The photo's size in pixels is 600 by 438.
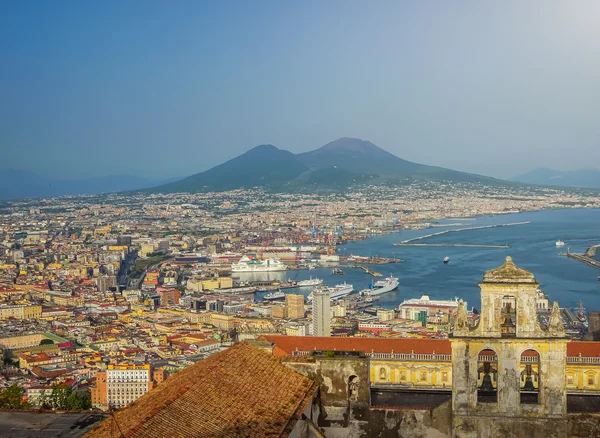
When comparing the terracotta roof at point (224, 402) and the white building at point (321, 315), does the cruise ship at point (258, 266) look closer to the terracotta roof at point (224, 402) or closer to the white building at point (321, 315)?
the white building at point (321, 315)

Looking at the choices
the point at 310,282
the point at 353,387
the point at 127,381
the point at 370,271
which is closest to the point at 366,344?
the point at 353,387

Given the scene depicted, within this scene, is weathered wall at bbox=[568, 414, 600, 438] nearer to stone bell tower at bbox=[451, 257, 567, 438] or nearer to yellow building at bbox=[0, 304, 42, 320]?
stone bell tower at bbox=[451, 257, 567, 438]

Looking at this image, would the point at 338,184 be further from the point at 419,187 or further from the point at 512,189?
the point at 512,189

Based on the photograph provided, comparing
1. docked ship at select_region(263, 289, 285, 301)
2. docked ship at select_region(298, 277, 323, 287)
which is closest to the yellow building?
docked ship at select_region(263, 289, 285, 301)

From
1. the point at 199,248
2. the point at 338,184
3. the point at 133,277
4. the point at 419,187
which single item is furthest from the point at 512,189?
the point at 133,277

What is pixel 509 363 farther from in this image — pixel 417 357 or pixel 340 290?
pixel 340 290

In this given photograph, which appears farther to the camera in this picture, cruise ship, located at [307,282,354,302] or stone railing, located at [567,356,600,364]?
cruise ship, located at [307,282,354,302]

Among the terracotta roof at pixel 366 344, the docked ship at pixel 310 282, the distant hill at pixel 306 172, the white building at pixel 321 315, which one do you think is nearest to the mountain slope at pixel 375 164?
the distant hill at pixel 306 172
